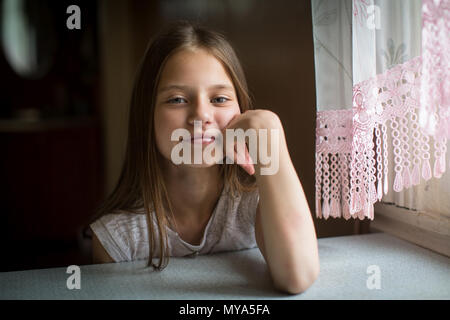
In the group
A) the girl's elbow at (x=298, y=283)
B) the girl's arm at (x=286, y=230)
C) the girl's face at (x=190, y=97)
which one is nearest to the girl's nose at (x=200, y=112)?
the girl's face at (x=190, y=97)

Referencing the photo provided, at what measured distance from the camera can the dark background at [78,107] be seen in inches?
51.6

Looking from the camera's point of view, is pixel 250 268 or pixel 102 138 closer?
pixel 250 268

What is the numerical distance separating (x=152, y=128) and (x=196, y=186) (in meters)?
0.17

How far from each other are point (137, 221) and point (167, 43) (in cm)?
40

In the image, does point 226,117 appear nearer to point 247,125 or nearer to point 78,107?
point 247,125

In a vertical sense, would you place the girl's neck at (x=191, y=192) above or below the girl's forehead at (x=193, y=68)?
below

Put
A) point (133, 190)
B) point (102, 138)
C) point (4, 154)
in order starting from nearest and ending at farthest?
point (133, 190) < point (4, 154) < point (102, 138)

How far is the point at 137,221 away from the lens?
34.3 inches

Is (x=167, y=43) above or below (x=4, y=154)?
above

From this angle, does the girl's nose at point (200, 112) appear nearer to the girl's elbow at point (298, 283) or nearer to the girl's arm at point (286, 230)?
the girl's arm at point (286, 230)

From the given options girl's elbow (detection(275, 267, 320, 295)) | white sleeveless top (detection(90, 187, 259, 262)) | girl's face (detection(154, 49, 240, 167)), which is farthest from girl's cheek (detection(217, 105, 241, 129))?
girl's elbow (detection(275, 267, 320, 295))

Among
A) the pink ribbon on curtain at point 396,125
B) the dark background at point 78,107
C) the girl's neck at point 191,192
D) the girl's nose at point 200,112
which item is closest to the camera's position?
the pink ribbon on curtain at point 396,125
